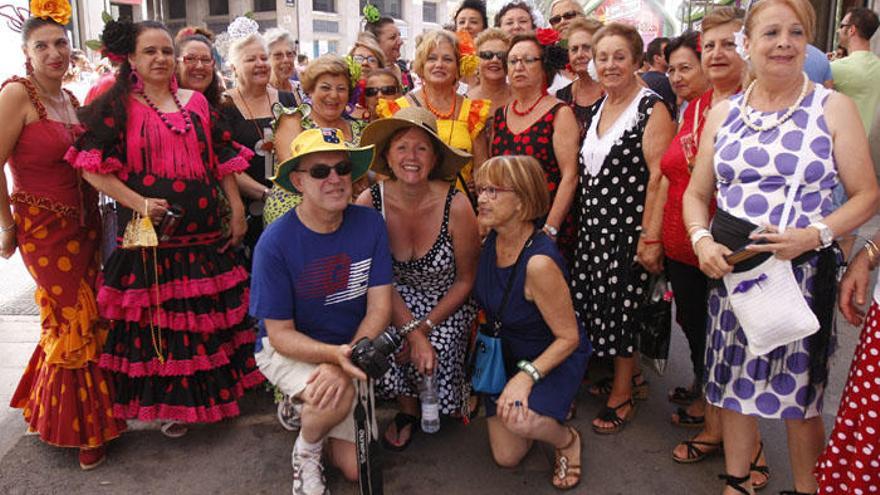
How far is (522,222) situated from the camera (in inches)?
110

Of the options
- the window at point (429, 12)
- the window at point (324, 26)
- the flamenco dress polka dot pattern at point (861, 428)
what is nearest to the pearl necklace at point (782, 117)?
the flamenco dress polka dot pattern at point (861, 428)

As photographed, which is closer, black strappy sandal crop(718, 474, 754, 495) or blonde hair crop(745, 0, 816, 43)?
blonde hair crop(745, 0, 816, 43)

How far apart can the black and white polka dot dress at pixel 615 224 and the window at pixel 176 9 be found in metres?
44.1

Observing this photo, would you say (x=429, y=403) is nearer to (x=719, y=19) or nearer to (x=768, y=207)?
(x=768, y=207)

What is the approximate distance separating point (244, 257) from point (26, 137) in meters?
1.31

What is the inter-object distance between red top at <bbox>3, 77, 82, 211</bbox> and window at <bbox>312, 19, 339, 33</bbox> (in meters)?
37.9

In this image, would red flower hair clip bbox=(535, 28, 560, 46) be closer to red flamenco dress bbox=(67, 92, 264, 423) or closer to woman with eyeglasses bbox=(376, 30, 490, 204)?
woman with eyeglasses bbox=(376, 30, 490, 204)

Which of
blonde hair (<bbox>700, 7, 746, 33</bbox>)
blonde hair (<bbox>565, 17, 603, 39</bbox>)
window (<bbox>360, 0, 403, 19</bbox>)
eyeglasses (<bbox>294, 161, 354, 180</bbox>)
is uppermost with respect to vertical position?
window (<bbox>360, 0, 403, 19</bbox>)

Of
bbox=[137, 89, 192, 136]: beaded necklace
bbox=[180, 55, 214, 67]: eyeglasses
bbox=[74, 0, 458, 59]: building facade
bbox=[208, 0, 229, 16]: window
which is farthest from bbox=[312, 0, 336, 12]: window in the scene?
bbox=[137, 89, 192, 136]: beaded necklace

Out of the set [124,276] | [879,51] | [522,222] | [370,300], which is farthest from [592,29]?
[879,51]

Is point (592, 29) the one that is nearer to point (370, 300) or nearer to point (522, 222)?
point (522, 222)

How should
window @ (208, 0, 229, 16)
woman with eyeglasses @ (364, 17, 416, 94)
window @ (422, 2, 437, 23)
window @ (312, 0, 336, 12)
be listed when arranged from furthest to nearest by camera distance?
window @ (422, 2, 437, 23) → window @ (208, 0, 229, 16) → window @ (312, 0, 336, 12) → woman with eyeglasses @ (364, 17, 416, 94)

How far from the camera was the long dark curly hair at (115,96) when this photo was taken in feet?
9.53

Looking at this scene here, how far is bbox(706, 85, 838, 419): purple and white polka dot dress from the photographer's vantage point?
220cm
